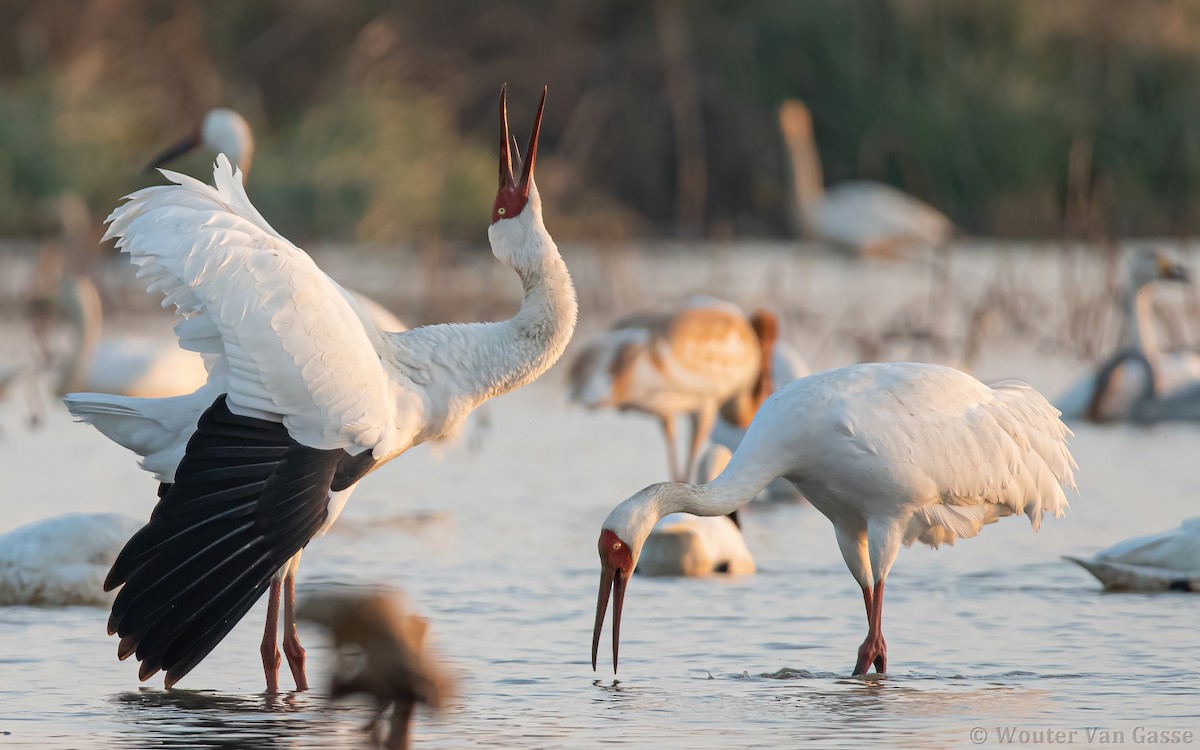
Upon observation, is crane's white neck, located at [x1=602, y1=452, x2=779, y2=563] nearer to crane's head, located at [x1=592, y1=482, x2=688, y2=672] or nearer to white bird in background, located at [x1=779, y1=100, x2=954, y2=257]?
crane's head, located at [x1=592, y1=482, x2=688, y2=672]

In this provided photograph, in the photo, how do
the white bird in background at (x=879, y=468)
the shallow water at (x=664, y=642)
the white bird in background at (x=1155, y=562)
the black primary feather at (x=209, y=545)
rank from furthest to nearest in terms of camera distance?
the white bird in background at (x=1155, y=562), the white bird in background at (x=879, y=468), the shallow water at (x=664, y=642), the black primary feather at (x=209, y=545)

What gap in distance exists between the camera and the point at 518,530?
29.8 ft

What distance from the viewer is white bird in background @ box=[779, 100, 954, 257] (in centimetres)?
1727

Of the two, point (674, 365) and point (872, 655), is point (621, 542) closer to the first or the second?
point (872, 655)

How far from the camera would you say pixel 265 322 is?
227 inches

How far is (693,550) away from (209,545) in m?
2.78

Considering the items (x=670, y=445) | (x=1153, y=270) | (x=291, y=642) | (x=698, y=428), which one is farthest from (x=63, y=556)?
(x=1153, y=270)

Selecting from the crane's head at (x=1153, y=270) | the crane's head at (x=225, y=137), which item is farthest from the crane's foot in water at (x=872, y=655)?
the crane's head at (x=225, y=137)

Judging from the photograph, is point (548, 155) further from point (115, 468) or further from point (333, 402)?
point (333, 402)

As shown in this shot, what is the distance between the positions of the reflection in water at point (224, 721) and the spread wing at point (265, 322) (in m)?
0.78

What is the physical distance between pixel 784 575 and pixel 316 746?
2.94 metres

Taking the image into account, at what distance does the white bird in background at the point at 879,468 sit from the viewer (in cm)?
637

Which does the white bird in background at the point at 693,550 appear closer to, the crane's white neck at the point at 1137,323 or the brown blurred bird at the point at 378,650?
the brown blurred bird at the point at 378,650

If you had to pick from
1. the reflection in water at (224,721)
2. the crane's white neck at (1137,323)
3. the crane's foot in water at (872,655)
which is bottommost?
the reflection in water at (224,721)
